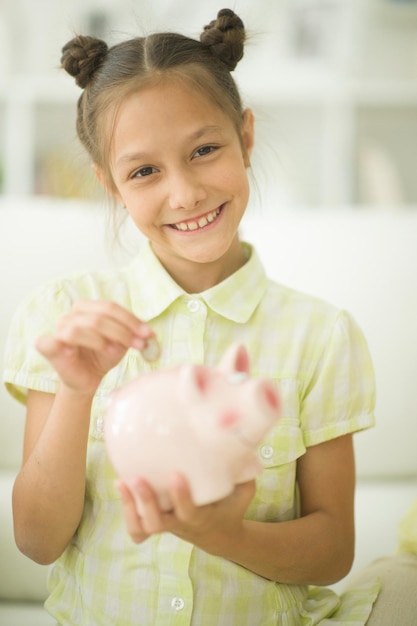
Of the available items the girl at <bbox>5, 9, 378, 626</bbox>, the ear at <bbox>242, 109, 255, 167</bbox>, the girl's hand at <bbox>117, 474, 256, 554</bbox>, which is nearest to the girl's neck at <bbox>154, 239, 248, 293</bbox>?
the girl at <bbox>5, 9, 378, 626</bbox>

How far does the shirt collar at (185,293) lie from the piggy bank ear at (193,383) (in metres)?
0.38

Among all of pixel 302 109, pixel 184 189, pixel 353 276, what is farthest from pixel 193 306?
pixel 302 109

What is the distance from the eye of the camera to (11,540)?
1.22 metres

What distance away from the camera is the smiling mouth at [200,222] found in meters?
0.97

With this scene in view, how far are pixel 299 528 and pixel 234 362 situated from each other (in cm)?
37

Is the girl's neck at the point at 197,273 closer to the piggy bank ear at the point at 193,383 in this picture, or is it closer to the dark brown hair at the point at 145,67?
the dark brown hair at the point at 145,67

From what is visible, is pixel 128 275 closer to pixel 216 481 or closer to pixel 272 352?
pixel 272 352

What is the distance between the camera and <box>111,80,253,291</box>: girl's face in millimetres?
927

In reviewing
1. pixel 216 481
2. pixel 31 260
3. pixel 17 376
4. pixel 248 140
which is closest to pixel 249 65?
pixel 31 260

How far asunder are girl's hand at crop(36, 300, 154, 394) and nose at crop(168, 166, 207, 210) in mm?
219

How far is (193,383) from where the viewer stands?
636mm

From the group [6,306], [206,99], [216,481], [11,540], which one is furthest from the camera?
[6,306]

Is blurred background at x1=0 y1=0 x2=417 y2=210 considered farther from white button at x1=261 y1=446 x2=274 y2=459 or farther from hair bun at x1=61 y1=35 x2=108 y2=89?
white button at x1=261 y1=446 x2=274 y2=459

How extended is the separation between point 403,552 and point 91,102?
28.4 inches
